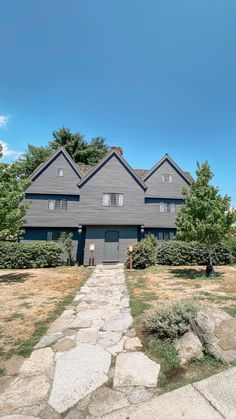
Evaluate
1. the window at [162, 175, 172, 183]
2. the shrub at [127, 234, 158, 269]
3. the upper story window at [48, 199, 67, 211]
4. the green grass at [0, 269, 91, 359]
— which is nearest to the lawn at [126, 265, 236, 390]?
the shrub at [127, 234, 158, 269]

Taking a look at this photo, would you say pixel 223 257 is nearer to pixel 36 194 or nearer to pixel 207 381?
pixel 207 381

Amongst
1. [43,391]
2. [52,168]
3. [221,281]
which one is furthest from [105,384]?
[52,168]

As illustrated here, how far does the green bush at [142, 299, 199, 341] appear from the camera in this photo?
16.5 ft

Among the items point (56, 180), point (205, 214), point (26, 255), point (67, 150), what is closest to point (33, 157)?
point (67, 150)

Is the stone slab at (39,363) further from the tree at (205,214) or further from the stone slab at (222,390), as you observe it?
the tree at (205,214)

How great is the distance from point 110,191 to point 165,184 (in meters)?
6.85

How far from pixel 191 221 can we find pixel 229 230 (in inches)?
85.3

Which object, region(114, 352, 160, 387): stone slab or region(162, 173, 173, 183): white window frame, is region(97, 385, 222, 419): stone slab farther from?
region(162, 173, 173, 183): white window frame

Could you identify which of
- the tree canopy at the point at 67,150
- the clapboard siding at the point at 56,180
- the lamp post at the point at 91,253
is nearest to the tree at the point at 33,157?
the tree canopy at the point at 67,150

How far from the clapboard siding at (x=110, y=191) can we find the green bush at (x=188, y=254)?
5131 mm

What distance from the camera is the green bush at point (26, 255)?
57.9ft

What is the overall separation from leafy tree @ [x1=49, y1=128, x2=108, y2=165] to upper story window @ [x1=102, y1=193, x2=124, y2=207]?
21.2m

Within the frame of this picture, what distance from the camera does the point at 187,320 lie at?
5.21 meters

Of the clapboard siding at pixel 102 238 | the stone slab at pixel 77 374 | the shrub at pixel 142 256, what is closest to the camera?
the stone slab at pixel 77 374
